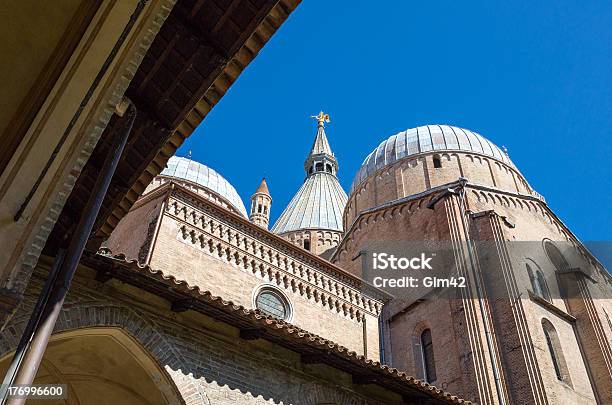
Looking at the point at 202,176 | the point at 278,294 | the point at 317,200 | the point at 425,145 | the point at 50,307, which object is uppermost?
the point at 317,200

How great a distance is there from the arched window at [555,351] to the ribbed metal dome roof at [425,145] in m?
8.25

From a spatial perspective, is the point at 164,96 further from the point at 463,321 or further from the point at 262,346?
the point at 463,321

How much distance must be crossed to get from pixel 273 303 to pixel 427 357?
641 centimetres

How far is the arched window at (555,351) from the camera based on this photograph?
16188 mm

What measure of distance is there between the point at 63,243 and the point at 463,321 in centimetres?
1299

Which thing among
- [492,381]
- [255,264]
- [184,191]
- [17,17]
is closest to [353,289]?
[255,264]

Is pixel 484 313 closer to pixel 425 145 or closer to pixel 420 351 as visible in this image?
pixel 420 351

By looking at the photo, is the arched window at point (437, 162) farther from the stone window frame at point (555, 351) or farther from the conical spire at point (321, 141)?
the conical spire at point (321, 141)

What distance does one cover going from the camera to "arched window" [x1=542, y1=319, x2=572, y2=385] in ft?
53.1

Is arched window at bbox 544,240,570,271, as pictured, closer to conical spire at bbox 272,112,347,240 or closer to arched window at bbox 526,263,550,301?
arched window at bbox 526,263,550,301

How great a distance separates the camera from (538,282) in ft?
61.4

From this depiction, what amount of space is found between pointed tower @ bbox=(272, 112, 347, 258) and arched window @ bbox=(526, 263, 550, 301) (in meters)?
14.3

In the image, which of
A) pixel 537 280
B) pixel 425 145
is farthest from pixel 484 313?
pixel 425 145

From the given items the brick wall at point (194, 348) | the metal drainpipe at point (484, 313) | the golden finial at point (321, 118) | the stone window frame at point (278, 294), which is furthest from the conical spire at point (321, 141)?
the brick wall at point (194, 348)
